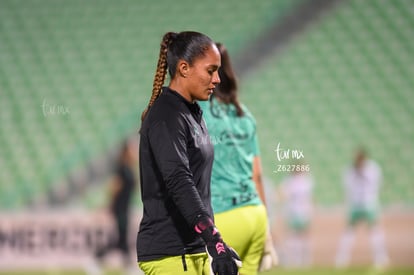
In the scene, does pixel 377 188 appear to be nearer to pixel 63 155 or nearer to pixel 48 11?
pixel 63 155

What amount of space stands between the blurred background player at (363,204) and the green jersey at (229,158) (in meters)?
6.57

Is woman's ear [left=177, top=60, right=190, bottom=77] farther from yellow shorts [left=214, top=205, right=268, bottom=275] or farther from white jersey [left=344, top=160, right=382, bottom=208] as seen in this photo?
white jersey [left=344, top=160, right=382, bottom=208]

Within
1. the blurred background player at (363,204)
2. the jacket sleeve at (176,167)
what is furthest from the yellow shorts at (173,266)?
the blurred background player at (363,204)

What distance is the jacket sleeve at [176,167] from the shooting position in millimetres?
2820

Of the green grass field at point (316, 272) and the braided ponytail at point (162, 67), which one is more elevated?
the braided ponytail at point (162, 67)

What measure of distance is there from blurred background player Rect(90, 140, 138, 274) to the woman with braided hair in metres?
6.76

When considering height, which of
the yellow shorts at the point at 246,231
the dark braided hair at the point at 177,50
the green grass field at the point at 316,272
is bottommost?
the green grass field at the point at 316,272

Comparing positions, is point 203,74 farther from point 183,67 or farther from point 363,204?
point 363,204

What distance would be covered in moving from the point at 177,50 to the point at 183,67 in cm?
8

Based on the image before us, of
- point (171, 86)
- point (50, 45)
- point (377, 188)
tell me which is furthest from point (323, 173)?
point (171, 86)

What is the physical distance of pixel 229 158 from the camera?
14.0ft
